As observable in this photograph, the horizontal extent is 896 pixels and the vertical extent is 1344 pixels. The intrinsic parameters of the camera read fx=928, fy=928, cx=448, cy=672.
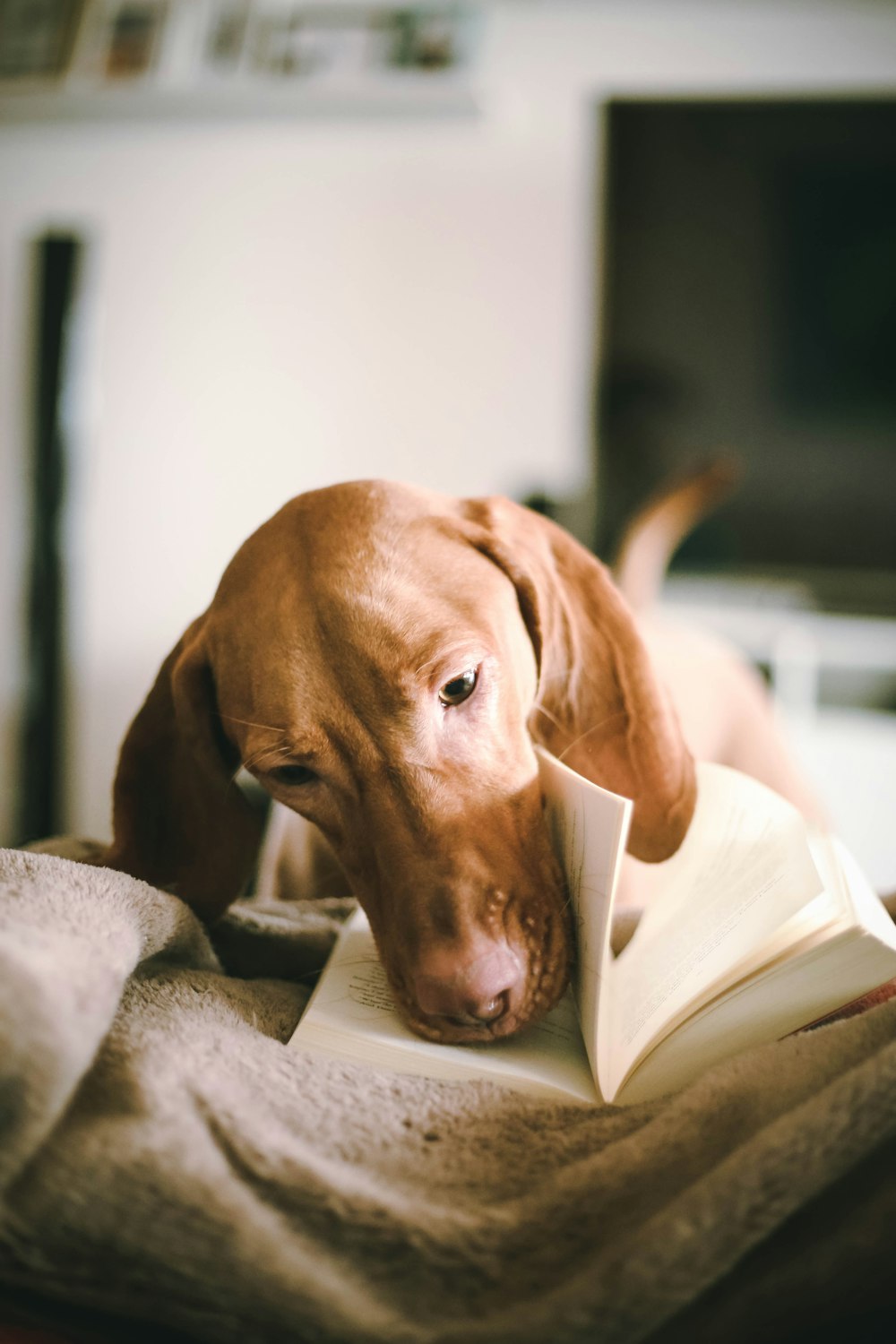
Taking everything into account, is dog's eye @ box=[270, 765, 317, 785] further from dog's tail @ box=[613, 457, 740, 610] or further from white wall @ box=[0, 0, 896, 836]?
white wall @ box=[0, 0, 896, 836]

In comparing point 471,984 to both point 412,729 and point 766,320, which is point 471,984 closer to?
point 412,729

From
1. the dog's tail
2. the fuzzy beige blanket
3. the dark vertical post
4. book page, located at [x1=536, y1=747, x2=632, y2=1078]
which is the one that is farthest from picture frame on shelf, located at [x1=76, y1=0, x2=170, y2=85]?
the fuzzy beige blanket

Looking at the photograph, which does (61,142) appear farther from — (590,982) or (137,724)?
(590,982)

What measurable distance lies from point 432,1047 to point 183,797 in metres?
0.40

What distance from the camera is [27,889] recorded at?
0.68m

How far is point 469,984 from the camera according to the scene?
2.34 feet

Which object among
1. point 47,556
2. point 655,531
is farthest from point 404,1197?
point 47,556

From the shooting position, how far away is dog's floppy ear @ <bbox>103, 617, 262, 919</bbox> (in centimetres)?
94

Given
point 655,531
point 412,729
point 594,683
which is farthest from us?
point 655,531

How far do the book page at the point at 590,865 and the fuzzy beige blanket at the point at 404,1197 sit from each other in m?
0.11

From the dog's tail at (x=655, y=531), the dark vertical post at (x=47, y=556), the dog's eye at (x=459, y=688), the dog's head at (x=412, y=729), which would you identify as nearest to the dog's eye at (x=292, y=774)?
the dog's head at (x=412, y=729)

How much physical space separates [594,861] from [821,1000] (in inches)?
7.3

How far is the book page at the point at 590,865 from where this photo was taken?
68cm

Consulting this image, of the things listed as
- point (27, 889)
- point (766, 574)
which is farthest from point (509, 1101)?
point (766, 574)
